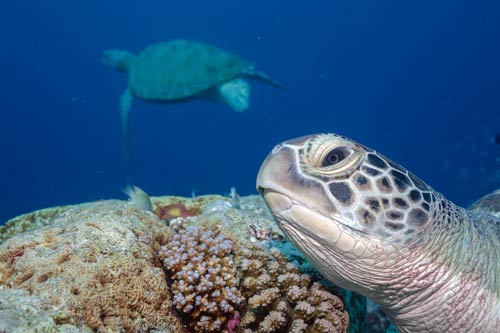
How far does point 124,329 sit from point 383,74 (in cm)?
6702

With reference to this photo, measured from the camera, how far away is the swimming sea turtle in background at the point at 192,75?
851 centimetres

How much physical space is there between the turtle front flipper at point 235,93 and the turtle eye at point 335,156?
21.9 ft

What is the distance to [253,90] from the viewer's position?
2231 inches

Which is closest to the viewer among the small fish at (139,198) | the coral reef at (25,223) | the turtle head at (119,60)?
the small fish at (139,198)

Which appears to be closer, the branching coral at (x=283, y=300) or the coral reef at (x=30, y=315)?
the coral reef at (x=30, y=315)

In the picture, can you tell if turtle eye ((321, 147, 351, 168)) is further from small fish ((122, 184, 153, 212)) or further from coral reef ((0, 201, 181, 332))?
small fish ((122, 184, 153, 212))

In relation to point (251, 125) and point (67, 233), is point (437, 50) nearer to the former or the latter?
point (251, 125)

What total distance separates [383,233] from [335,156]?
1.17 ft

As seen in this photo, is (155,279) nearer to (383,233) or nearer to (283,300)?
(283,300)

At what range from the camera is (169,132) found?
59.2 m

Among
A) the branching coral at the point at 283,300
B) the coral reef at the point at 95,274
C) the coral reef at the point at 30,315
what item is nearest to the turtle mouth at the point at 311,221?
the branching coral at the point at 283,300

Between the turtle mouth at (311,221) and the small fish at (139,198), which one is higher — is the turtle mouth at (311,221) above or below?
below

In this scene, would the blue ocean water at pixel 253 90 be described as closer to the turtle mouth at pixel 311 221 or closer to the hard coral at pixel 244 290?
the hard coral at pixel 244 290

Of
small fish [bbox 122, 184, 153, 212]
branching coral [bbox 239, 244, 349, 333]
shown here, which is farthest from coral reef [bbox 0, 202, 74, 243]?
branching coral [bbox 239, 244, 349, 333]
